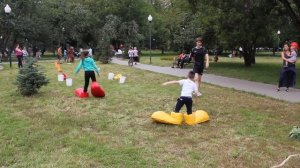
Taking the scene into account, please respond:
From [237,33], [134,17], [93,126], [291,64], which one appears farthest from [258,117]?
[134,17]

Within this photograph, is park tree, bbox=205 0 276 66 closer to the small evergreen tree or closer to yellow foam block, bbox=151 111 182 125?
the small evergreen tree

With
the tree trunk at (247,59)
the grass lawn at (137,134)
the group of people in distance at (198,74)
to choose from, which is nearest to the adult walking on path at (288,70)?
the group of people in distance at (198,74)

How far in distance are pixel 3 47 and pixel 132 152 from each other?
4536 cm

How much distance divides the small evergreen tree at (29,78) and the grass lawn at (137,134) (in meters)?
0.53

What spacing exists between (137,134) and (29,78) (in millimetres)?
6374

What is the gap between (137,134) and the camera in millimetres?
8562

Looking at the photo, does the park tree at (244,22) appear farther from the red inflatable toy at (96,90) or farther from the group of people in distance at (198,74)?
the red inflatable toy at (96,90)

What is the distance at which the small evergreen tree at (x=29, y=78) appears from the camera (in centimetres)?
1379

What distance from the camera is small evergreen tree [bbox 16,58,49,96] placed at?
45.2 ft

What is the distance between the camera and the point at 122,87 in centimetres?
1656

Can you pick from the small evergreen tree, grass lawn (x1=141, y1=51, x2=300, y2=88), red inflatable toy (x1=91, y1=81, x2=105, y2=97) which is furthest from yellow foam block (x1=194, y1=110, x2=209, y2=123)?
grass lawn (x1=141, y1=51, x2=300, y2=88)

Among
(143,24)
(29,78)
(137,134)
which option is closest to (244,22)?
(29,78)

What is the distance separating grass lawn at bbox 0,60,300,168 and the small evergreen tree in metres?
0.53

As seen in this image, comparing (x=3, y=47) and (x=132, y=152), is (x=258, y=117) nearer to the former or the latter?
(x=132, y=152)
